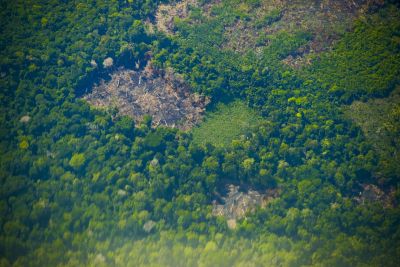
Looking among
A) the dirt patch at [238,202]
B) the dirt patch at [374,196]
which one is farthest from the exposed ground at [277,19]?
the dirt patch at [238,202]

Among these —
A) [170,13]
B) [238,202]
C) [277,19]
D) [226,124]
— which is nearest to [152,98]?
[226,124]

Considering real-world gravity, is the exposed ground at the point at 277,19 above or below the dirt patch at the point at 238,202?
above

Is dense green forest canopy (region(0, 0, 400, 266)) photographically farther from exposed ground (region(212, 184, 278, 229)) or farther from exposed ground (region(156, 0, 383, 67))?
exposed ground (region(212, 184, 278, 229))

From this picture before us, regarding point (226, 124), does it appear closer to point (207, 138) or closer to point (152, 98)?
point (207, 138)

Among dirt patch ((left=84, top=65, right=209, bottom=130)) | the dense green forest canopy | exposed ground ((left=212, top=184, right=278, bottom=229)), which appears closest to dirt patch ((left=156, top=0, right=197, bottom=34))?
the dense green forest canopy

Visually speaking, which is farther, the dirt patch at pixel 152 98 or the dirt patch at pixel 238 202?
the dirt patch at pixel 152 98

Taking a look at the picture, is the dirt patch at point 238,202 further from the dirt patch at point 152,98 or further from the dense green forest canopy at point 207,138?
the dirt patch at point 152,98
